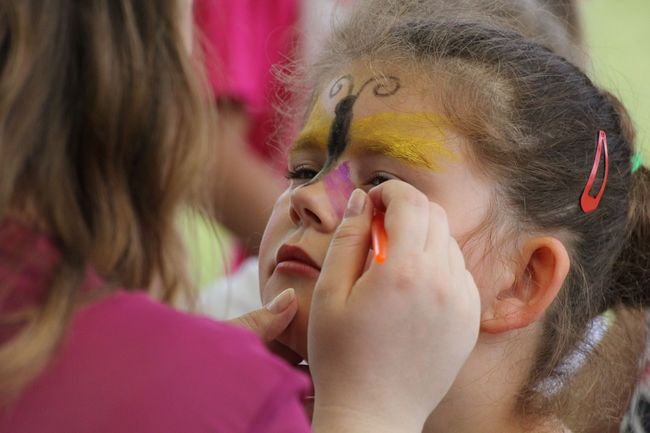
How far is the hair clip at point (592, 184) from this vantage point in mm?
1250

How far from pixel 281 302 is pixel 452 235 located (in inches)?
7.9

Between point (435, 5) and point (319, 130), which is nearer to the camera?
point (319, 130)

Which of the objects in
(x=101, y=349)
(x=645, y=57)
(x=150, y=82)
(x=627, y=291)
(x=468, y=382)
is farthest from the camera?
(x=645, y=57)

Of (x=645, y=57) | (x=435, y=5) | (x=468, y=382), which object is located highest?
(x=435, y=5)

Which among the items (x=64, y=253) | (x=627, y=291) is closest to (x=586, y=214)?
(x=627, y=291)

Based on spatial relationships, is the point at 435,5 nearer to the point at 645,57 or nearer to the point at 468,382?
the point at 468,382

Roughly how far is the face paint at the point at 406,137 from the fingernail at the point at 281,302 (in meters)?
0.19

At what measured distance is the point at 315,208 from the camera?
1.16 meters

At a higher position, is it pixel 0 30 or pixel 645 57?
pixel 0 30

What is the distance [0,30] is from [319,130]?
1.56ft

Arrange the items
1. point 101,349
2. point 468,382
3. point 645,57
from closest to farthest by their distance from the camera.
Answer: point 101,349 → point 468,382 → point 645,57

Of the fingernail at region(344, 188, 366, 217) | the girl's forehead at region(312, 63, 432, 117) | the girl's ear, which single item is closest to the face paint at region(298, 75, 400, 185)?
the girl's forehead at region(312, 63, 432, 117)

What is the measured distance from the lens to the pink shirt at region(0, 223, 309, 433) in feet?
2.51

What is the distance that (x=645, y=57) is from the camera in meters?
2.97
